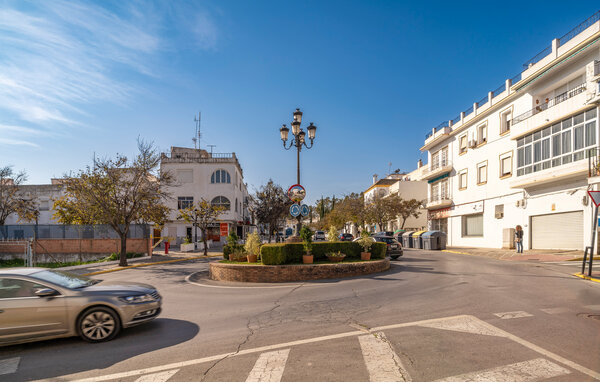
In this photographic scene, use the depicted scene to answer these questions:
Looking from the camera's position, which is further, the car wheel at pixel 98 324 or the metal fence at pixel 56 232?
the metal fence at pixel 56 232

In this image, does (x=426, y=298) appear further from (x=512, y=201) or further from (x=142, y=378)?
(x=512, y=201)

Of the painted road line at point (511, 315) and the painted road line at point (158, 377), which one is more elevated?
the painted road line at point (511, 315)

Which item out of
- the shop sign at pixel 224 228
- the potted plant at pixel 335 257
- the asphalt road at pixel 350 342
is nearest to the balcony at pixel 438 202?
the shop sign at pixel 224 228

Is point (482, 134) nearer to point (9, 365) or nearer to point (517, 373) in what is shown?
point (517, 373)

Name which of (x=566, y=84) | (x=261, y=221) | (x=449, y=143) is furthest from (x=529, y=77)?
(x=261, y=221)

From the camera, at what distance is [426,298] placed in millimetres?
8703

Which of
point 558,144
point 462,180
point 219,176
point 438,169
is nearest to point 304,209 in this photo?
point 558,144

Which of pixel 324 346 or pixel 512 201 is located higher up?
pixel 512 201

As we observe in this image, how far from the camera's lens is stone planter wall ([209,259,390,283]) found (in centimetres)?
1249

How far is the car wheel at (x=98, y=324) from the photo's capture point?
19.3 feet

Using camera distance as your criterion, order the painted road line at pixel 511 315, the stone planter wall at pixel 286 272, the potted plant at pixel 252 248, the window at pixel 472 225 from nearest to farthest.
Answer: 1. the painted road line at pixel 511 315
2. the stone planter wall at pixel 286 272
3. the potted plant at pixel 252 248
4. the window at pixel 472 225

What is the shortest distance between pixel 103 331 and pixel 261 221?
37.3m

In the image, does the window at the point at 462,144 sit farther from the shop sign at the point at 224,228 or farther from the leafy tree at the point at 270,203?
the shop sign at the point at 224,228

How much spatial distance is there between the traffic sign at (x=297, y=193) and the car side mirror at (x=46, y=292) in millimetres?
9316
